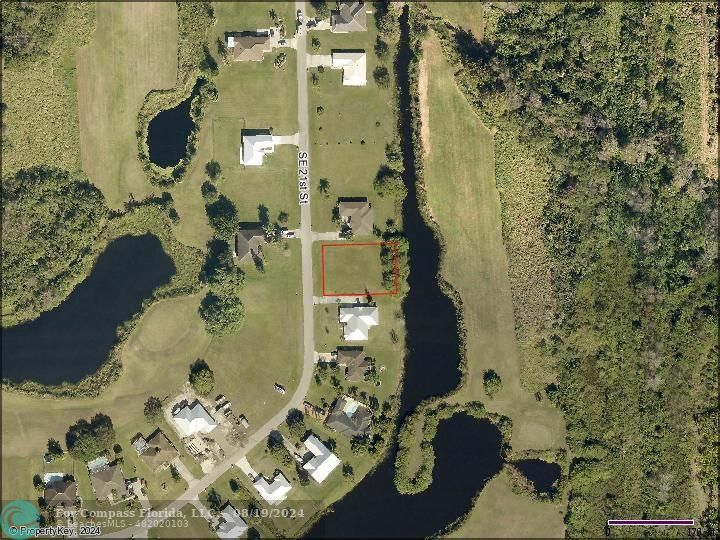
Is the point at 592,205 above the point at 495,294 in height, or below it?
above

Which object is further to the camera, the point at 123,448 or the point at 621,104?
the point at 621,104

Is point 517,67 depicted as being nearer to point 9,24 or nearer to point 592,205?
point 592,205

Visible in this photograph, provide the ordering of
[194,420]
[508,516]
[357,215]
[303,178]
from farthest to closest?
[303,178] < [357,215] < [508,516] < [194,420]

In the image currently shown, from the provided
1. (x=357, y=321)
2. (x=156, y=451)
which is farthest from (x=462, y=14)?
(x=156, y=451)

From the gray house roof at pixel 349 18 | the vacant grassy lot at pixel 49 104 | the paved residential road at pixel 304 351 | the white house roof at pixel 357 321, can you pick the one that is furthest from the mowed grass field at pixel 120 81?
the white house roof at pixel 357 321

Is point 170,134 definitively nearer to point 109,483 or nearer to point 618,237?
point 109,483

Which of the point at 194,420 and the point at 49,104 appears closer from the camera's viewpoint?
the point at 194,420

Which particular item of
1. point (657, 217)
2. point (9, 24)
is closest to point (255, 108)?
point (9, 24)
